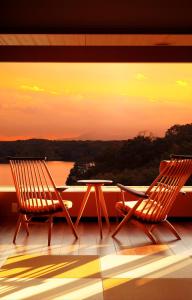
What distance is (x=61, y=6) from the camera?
15.0 feet

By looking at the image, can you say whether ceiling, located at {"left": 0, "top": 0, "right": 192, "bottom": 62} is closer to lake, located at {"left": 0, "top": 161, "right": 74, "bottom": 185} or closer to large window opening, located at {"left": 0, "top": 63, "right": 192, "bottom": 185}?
large window opening, located at {"left": 0, "top": 63, "right": 192, "bottom": 185}

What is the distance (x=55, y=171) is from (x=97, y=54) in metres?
→ 2.03

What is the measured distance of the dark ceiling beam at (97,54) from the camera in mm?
5859

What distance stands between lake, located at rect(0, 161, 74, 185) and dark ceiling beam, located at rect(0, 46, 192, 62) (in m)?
1.75

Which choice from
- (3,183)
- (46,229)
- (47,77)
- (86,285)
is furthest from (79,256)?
(47,77)

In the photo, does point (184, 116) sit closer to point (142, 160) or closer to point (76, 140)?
point (142, 160)

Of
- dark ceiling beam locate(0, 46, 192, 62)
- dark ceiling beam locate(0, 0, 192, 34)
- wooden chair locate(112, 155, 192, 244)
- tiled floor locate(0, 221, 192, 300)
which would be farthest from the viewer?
dark ceiling beam locate(0, 46, 192, 62)

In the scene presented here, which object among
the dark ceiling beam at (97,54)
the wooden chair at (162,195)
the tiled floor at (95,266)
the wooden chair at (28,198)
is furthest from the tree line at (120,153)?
the wooden chair at (162,195)

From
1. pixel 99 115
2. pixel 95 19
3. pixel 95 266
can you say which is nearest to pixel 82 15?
pixel 95 19

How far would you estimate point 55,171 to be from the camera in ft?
21.6

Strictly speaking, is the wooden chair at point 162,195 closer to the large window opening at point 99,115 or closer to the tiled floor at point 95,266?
the tiled floor at point 95,266

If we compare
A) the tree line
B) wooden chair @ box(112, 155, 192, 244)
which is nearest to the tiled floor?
wooden chair @ box(112, 155, 192, 244)

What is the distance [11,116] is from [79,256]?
3406 mm

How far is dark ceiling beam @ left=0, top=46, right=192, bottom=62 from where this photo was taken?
586cm
